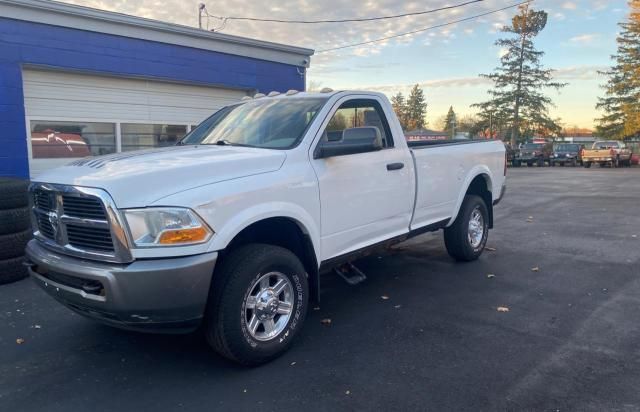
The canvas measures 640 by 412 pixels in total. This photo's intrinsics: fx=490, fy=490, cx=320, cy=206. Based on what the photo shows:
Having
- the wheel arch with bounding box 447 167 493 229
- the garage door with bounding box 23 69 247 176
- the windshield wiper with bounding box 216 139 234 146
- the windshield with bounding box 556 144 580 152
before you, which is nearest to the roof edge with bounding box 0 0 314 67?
the garage door with bounding box 23 69 247 176

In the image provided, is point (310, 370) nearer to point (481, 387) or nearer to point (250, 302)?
→ point (250, 302)

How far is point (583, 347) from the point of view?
12.7 ft

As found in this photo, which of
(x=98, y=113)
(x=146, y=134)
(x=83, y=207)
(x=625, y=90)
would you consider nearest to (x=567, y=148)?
(x=625, y=90)

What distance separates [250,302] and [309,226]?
2.52ft

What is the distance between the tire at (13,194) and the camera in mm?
5578

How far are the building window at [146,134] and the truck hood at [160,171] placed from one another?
6.38 m

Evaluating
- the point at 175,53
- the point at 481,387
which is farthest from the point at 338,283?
the point at 175,53

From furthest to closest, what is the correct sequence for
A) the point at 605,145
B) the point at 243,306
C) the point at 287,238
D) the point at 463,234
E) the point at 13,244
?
the point at 605,145 → the point at 463,234 → the point at 13,244 → the point at 287,238 → the point at 243,306

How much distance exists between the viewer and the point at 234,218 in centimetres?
333

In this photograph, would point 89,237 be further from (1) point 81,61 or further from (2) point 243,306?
(1) point 81,61

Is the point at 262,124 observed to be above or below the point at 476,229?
above

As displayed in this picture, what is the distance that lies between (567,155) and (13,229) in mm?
37002

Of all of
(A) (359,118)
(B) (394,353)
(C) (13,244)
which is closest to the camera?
(B) (394,353)

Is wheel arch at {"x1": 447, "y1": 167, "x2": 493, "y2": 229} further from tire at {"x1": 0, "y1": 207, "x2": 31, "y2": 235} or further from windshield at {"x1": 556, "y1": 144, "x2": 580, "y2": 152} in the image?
windshield at {"x1": 556, "y1": 144, "x2": 580, "y2": 152}
